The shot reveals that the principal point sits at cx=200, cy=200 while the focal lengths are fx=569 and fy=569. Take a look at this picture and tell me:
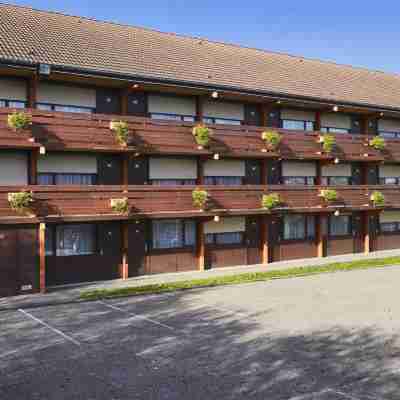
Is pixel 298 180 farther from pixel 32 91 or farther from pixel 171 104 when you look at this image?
pixel 32 91

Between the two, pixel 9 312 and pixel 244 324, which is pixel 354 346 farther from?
pixel 9 312

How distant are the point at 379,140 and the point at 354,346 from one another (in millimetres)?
22621

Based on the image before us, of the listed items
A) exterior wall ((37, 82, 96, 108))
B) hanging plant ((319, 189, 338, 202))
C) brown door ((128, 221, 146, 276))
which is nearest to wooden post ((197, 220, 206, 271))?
brown door ((128, 221, 146, 276))

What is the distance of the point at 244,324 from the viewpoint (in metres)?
16.1

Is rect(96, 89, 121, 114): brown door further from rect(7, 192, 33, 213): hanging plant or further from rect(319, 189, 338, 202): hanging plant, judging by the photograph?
rect(319, 189, 338, 202): hanging plant

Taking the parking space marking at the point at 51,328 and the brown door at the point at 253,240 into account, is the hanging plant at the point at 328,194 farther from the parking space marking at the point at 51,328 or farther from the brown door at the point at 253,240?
the parking space marking at the point at 51,328

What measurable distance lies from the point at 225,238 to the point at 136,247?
5293 millimetres

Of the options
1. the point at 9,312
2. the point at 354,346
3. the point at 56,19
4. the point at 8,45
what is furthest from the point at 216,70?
the point at 354,346

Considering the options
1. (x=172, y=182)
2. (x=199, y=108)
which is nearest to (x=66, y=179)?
(x=172, y=182)

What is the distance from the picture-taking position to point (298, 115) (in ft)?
107

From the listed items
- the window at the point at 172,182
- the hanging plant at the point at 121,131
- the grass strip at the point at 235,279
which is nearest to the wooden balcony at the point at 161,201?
the window at the point at 172,182

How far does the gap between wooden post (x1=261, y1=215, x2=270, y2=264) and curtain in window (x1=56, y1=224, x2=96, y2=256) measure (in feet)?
31.9

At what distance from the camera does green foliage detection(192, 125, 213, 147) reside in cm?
2683

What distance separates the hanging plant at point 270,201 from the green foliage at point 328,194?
3632 millimetres
